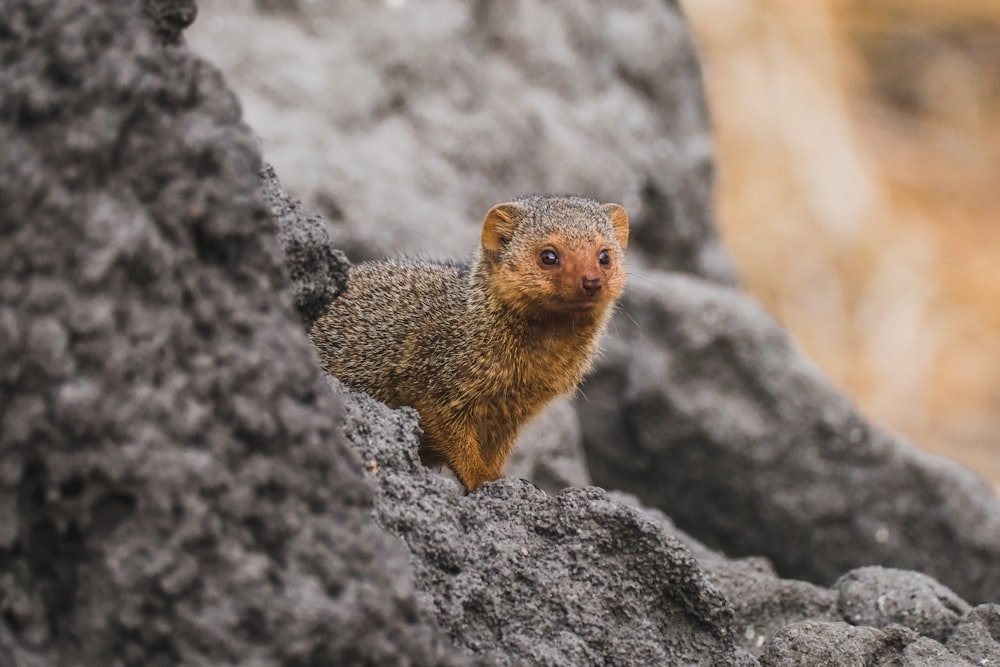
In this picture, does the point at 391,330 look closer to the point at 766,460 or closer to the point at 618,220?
the point at 618,220

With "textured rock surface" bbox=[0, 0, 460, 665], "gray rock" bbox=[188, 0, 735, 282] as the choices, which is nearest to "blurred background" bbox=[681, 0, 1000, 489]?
"gray rock" bbox=[188, 0, 735, 282]

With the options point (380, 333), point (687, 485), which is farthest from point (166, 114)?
point (687, 485)

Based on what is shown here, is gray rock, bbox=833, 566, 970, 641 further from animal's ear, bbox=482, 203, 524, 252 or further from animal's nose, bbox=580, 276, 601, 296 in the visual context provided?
animal's ear, bbox=482, 203, 524, 252

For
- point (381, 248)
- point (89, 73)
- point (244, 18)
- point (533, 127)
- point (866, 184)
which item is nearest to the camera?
point (89, 73)

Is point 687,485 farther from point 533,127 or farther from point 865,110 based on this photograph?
point 865,110

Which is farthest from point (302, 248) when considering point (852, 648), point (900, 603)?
point (900, 603)

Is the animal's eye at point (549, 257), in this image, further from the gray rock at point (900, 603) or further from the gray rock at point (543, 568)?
the gray rock at point (900, 603)
